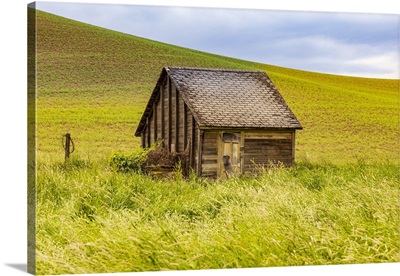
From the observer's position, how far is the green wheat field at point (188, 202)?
33.4 ft

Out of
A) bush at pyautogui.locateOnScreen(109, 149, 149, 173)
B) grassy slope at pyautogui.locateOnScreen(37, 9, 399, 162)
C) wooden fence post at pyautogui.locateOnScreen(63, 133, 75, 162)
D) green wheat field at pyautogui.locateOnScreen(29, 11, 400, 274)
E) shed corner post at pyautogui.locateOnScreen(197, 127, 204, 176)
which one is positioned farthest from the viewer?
shed corner post at pyautogui.locateOnScreen(197, 127, 204, 176)

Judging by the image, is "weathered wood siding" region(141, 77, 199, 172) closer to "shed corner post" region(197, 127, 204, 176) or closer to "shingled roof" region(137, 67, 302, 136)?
"shed corner post" region(197, 127, 204, 176)

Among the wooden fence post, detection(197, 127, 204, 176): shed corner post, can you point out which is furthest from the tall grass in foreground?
detection(197, 127, 204, 176): shed corner post

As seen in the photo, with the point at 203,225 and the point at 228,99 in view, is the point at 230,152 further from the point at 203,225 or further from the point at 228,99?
the point at 203,225

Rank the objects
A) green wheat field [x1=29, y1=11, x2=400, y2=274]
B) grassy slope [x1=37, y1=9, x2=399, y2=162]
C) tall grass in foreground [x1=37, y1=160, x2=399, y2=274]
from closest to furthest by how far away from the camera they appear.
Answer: tall grass in foreground [x1=37, y1=160, x2=399, y2=274], green wheat field [x1=29, y1=11, x2=400, y2=274], grassy slope [x1=37, y1=9, x2=399, y2=162]

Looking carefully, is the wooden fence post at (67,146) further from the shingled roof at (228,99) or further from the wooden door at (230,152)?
the wooden door at (230,152)

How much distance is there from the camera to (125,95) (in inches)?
767

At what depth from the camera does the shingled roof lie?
17.0 metres

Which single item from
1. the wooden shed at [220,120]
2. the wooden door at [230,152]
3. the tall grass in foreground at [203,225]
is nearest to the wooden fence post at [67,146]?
the tall grass in foreground at [203,225]

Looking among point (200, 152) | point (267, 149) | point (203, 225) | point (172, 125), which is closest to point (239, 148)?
point (267, 149)

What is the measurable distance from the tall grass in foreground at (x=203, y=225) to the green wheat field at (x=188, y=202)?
17 mm

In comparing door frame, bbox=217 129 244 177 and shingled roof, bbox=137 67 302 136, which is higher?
shingled roof, bbox=137 67 302 136

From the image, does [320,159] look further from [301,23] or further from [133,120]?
[301,23]

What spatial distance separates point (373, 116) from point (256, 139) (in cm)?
302
